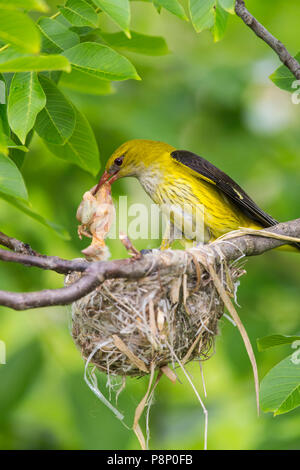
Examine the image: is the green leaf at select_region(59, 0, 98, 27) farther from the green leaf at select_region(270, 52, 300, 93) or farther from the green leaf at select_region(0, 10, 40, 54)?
the green leaf at select_region(270, 52, 300, 93)

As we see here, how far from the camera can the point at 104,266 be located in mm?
2295

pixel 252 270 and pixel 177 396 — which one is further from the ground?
pixel 252 270

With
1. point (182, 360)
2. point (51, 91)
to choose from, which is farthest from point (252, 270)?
point (51, 91)

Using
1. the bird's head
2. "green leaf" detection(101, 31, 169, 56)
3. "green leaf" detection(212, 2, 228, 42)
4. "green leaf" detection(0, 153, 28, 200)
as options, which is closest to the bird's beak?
the bird's head

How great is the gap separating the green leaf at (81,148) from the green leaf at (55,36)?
0.51 m

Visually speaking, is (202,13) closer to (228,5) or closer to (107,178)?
(228,5)

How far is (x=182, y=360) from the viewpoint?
9.96 ft

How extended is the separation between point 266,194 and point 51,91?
3.47m

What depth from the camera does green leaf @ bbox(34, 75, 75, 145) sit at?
2.81m

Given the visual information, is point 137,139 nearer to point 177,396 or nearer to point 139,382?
point 139,382

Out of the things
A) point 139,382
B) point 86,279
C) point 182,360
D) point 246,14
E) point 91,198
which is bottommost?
point 139,382

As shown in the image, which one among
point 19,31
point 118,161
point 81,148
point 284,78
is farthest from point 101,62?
point 118,161

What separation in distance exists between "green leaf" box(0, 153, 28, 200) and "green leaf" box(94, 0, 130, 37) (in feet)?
2.01

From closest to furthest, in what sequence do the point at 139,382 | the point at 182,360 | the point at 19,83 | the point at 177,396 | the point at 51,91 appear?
1. the point at 19,83
2. the point at 51,91
3. the point at 182,360
4. the point at 139,382
5. the point at 177,396
